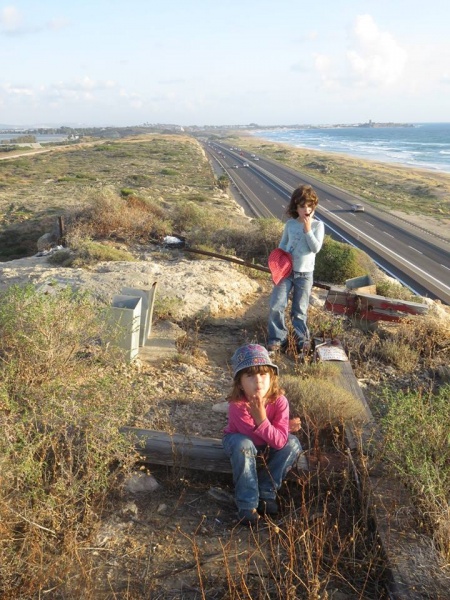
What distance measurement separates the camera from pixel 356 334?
269 inches

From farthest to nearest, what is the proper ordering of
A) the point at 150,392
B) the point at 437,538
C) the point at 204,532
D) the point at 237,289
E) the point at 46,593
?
the point at 237,289, the point at 150,392, the point at 204,532, the point at 437,538, the point at 46,593

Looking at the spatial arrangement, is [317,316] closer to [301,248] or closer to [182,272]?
[301,248]

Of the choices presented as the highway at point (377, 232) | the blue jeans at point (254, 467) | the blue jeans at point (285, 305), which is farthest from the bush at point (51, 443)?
the highway at point (377, 232)

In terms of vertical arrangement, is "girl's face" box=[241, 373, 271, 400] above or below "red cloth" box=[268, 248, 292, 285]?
below

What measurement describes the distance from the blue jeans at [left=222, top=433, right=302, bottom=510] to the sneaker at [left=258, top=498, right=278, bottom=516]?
2 centimetres

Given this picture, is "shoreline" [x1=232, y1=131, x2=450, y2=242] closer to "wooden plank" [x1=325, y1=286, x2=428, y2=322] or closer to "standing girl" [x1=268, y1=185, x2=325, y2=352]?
"wooden plank" [x1=325, y1=286, x2=428, y2=322]

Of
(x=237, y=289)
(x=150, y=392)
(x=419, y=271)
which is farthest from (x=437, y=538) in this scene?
(x=419, y=271)

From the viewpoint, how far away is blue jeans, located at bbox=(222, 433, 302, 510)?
9.97 ft

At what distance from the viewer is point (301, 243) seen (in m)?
5.46

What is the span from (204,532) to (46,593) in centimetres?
91

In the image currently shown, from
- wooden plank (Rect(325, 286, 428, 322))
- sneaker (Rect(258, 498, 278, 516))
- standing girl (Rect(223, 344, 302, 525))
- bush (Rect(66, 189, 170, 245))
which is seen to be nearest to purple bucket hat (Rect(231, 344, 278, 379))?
standing girl (Rect(223, 344, 302, 525))

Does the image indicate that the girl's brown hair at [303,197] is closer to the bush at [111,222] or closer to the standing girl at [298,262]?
the standing girl at [298,262]

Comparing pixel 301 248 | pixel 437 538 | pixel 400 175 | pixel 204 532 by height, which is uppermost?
pixel 301 248

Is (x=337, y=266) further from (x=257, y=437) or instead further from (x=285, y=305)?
(x=257, y=437)
